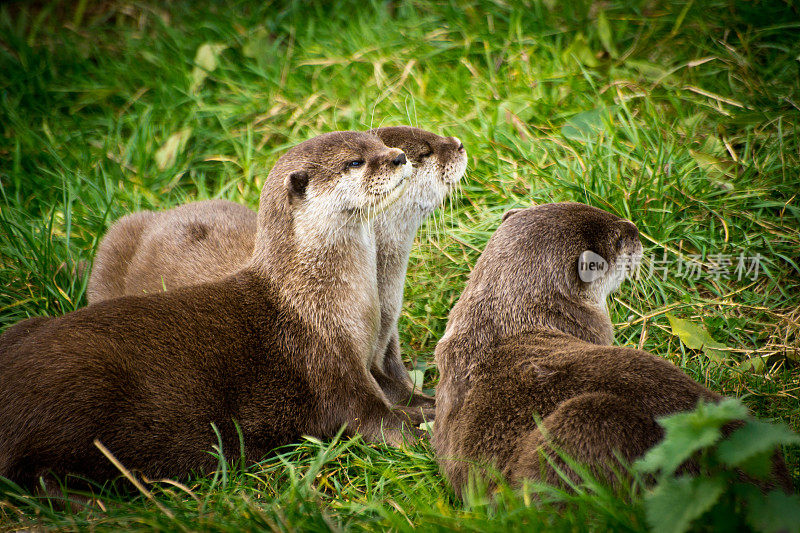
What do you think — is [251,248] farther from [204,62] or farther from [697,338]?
[204,62]

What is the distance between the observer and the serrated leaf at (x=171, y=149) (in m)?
4.02

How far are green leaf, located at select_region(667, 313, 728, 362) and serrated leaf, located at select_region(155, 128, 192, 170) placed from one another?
2.55 m

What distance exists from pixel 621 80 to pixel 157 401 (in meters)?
2.52

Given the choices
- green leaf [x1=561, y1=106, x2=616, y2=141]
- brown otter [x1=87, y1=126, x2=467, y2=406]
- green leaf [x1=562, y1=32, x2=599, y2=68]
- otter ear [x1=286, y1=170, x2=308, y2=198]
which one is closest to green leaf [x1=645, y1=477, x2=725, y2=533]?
brown otter [x1=87, y1=126, x2=467, y2=406]

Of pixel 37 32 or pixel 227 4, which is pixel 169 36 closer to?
pixel 227 4

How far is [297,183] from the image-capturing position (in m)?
2.63

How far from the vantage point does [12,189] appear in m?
3.94

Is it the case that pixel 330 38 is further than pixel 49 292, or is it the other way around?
pixel 330 38

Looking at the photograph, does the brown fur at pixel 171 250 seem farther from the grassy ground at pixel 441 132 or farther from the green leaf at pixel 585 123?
the green leaf at pixel 585 123

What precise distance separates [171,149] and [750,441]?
323 centimetres

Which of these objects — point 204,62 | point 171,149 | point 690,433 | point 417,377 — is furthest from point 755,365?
point 204,62

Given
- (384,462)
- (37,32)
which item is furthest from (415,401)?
(37,32)

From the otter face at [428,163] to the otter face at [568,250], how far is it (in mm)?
489

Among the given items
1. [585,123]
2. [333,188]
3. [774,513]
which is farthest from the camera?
[585,123]
